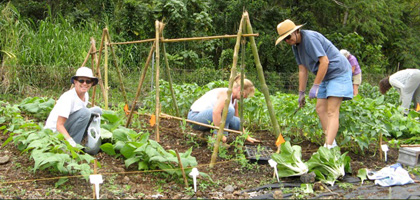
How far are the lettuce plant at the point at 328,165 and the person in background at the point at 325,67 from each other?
1.37 ft

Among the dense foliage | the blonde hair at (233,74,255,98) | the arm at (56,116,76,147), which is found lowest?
the arm at (56,116,76,147)

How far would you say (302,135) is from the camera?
548cm

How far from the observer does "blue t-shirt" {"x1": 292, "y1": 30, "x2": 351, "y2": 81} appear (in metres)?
4.08

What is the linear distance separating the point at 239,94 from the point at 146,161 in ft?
4.79

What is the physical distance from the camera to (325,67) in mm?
4043

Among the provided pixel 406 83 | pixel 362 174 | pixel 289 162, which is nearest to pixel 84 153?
pixel 289 162

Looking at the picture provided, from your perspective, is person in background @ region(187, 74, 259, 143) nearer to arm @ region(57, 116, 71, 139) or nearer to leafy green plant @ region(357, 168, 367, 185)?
leafy green plant @ region(357, 168, 367, 185)

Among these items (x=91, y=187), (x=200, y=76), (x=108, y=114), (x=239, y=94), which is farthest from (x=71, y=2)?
(x=91, y=187)

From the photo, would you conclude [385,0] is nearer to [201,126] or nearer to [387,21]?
[387,21]

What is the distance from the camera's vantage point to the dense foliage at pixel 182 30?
28.7 feet

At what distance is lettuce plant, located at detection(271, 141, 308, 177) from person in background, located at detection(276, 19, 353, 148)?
0.63 m

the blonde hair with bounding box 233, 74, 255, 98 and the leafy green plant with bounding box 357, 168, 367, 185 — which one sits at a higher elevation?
the blonde hair with bounding box 233, 74, 255, 98

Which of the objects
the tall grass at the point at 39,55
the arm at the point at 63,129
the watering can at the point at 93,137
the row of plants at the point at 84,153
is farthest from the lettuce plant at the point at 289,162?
the tall grass at the point at 39,55

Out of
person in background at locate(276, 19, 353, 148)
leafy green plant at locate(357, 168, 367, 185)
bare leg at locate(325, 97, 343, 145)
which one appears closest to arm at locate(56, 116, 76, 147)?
person in background at locate(276, 19, 353, 148)
